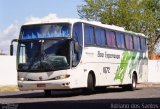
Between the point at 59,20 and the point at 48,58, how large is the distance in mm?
1801

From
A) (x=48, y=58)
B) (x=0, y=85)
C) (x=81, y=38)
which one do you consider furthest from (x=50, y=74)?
(x=0, y=85)

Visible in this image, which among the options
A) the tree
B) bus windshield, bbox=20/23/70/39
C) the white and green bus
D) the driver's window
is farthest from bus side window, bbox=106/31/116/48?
the tree

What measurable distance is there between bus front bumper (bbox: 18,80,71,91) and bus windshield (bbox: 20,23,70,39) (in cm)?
197

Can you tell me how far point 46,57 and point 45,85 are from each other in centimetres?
117

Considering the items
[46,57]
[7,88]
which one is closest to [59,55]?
[46,57]

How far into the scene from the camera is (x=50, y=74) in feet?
72.8

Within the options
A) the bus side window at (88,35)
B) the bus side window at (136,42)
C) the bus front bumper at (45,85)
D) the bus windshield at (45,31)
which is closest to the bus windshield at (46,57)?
the bus windshield at (45,31)

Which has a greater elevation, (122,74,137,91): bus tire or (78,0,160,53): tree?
(78,0,160,53): tree

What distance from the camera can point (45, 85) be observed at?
72.8ft

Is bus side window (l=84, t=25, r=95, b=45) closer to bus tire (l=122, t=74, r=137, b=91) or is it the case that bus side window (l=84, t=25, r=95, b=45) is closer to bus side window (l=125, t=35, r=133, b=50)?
bus side window (l=125, t=35, r=133, b=50)

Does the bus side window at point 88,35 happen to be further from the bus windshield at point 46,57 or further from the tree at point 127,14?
the tree at point 127,14

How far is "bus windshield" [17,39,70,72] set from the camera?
72.9 ft

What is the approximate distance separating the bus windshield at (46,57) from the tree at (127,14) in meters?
33.9

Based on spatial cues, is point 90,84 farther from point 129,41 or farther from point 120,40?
point 129,41
